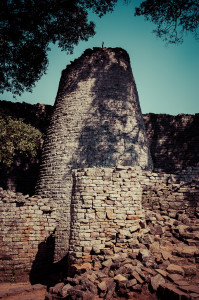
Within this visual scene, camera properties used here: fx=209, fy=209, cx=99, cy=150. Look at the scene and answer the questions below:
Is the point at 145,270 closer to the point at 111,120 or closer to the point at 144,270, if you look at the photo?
the point at 144,270

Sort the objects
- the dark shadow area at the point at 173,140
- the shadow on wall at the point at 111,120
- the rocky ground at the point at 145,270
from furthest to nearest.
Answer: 1. the dark shadow area at the point at 173,140
2. the shadow on wall at the point at 111,120
3. the rocky ground at the point at 145,270

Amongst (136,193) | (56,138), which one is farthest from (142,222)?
(56,138)

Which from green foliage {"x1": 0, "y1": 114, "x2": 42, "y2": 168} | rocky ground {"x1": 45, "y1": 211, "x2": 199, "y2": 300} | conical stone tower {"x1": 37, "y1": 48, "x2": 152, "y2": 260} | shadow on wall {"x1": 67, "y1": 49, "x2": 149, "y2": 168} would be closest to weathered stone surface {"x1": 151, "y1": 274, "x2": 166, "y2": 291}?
rocky ground {"x1": 45, "y1": 211, "x2": 199, "y2": 300}

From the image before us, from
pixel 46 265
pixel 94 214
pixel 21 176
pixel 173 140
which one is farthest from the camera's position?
pixel 173 140

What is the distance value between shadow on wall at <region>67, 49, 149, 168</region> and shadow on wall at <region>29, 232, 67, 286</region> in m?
3.06

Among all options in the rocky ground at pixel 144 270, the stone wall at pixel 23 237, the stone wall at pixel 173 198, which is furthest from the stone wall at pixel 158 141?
the rocky ground at pixel 144 270

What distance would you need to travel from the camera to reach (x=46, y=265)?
7.38 meters

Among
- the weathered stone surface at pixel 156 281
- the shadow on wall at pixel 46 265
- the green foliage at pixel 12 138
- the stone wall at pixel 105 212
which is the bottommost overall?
Answer: the shadow on wall at pixel 46 265

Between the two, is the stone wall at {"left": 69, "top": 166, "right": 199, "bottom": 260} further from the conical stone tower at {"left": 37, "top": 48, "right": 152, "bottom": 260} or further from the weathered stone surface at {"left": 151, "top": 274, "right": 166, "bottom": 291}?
the conical stone tower at {"left": 37, "top": 48, "right": 152, "bottom": 260}

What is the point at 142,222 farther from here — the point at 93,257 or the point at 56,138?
the point at 56,138

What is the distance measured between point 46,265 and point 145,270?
4692 mm

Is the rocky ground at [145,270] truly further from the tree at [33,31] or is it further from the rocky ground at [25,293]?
the tree at [33,31]

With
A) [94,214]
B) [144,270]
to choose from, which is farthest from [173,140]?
[144,270]

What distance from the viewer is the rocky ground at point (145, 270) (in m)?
3.59
